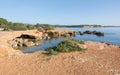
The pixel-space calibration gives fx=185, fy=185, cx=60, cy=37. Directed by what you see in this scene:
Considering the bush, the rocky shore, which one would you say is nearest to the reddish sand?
the bush

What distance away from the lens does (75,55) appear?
13914 mm

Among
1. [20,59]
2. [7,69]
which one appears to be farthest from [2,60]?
[7,69]

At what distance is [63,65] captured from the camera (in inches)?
463

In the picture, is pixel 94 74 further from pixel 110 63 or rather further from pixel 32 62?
pixel 32 62

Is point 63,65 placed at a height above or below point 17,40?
above

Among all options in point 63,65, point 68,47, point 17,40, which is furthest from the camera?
point 17,40

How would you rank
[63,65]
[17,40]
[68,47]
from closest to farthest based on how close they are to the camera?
[63,65], [68,47], [17,40]

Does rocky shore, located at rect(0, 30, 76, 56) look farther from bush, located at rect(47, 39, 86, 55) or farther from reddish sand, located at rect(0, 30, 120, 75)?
bush, located at rect(47, 39, 86, 55)

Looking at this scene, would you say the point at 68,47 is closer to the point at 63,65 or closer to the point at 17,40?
the point at 63,65

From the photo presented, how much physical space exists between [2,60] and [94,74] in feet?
21.8

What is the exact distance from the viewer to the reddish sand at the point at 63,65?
10.6 metres

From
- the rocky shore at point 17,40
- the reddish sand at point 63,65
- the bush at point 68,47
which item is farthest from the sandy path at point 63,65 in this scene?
the rocky shore at point 17,40

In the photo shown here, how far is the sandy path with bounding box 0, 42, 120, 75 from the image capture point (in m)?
10.6

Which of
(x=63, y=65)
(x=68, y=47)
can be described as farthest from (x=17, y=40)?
(x=63, y=65)
